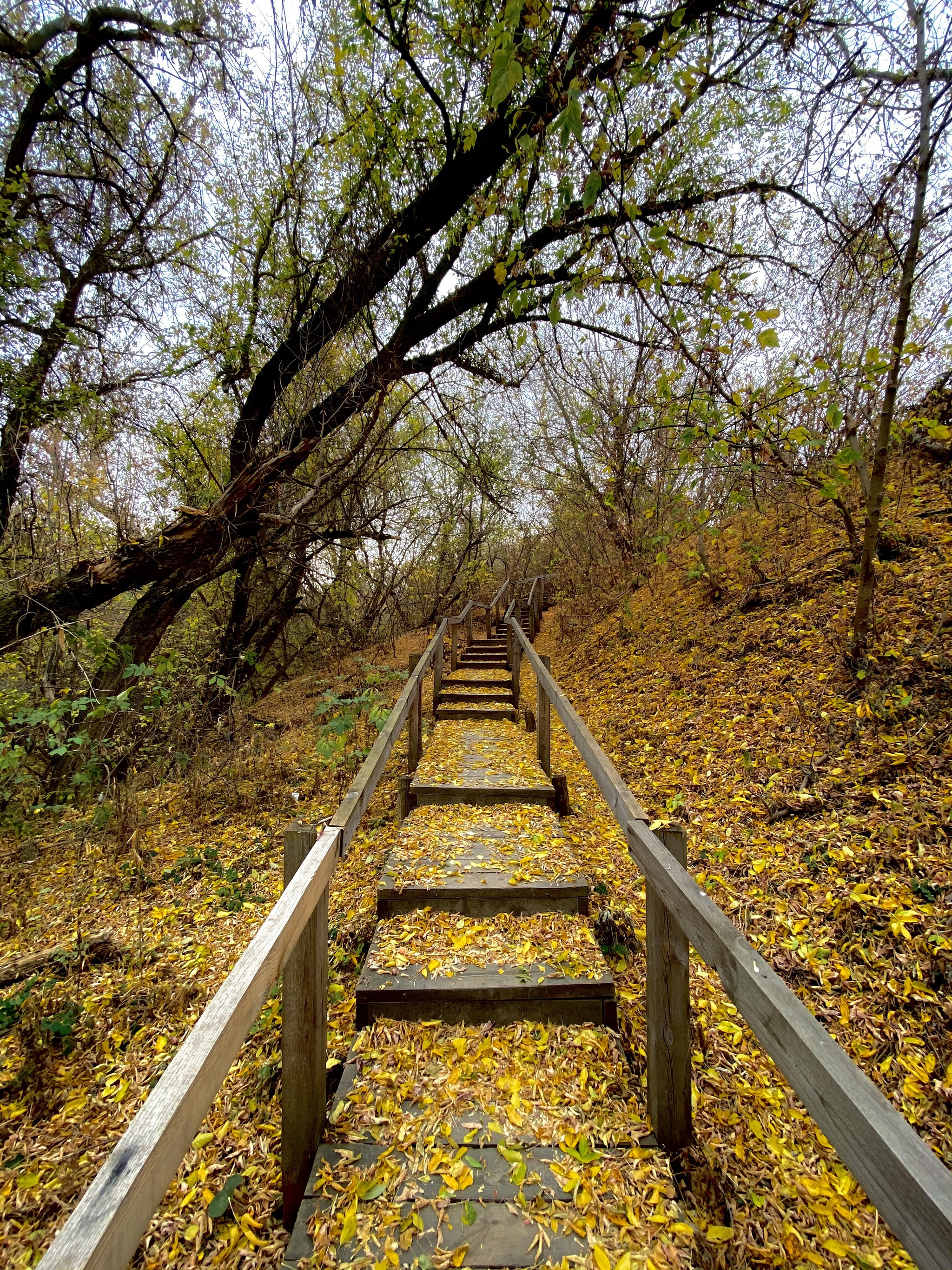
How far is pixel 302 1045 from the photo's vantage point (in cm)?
178

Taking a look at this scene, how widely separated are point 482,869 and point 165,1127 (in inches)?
88.6

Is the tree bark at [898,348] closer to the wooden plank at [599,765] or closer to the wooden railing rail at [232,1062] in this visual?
the wooden plank at [599,765]

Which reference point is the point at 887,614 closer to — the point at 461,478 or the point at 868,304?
the point at 868,304

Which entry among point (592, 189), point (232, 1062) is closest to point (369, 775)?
point (232, 1062)

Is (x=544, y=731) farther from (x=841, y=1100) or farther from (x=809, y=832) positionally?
(x=841, y=1100)

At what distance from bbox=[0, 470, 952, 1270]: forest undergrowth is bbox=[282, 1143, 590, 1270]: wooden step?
156mm

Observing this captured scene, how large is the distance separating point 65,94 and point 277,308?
2425 millimetres

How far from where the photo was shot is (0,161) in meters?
5.16

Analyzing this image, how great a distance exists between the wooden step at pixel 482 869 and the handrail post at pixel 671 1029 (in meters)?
1.00

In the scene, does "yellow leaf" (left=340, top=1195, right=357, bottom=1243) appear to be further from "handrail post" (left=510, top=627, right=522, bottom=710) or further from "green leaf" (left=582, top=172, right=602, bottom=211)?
"handrail post" (left=510, top=627, right=522, bottom=710)

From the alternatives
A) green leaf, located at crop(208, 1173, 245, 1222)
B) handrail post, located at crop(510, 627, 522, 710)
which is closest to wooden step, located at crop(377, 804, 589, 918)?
green leaf, located at crop(208, 1173, 245, 1222)

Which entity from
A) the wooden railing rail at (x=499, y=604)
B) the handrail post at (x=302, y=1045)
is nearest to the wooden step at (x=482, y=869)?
the handrail post at (x=302, y=1045)

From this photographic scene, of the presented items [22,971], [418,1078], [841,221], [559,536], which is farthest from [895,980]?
[559,536]

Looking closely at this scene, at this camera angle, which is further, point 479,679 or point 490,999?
point 479,679
